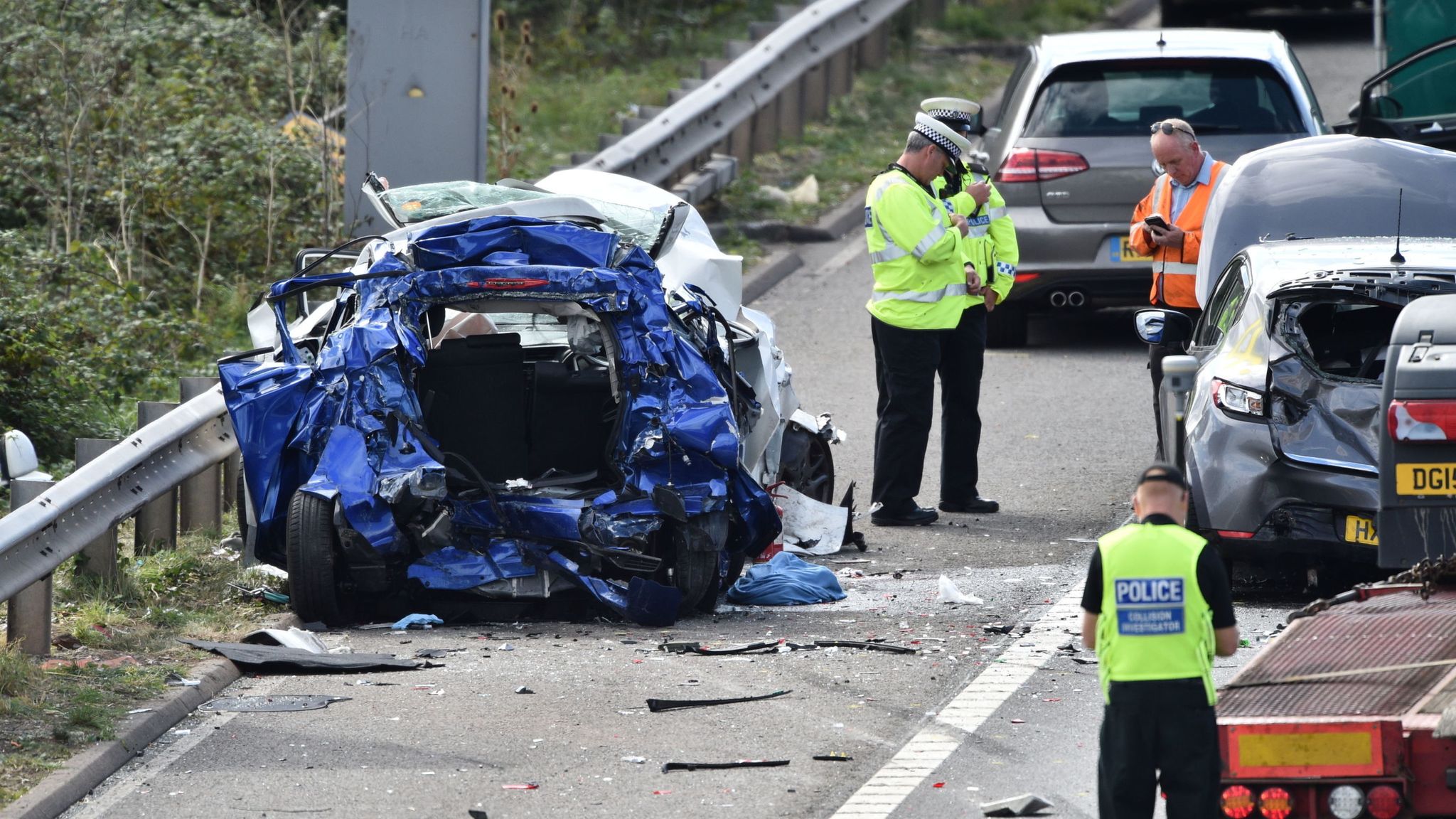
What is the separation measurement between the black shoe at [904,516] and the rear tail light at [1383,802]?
554cm

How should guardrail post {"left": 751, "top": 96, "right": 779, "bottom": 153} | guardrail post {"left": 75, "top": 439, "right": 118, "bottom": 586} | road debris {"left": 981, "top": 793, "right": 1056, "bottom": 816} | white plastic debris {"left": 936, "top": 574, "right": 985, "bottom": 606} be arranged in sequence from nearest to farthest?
road debris {"left": 981, "top": 793, "right": 1056, "bottom": 816}
guardrail post {"left": 75, "top": 439, "right": 118, "bottom": 586}
white plastic debris {"left": 936, "top": 574, "right": 985, "bottom": 606}
guardrail post {"left": 751, "top": 96, "right": 779, "bottom": 153}

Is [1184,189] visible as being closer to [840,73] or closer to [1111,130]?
[1111,130]

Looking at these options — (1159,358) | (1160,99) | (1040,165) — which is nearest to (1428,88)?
(1160,99)

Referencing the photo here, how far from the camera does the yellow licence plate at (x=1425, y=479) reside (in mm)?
6434

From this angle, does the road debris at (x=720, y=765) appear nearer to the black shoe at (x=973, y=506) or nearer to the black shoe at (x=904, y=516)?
the black shoe at (x=904, y=516)

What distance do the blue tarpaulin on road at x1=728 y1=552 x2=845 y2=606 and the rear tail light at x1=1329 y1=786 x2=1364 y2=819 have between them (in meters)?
4.07

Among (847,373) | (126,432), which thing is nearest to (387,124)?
(126,432)

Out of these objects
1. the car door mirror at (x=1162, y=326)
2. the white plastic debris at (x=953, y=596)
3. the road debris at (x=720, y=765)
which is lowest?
the white plastic debris at (x=953, y=596)

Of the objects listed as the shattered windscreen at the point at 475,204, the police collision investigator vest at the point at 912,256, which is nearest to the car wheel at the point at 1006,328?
the police collision investigator vest at the point at 912,256

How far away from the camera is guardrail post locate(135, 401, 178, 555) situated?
8.95 meters

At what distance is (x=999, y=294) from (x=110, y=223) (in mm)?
6742

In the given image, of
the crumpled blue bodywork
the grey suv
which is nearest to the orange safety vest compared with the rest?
the grey suv

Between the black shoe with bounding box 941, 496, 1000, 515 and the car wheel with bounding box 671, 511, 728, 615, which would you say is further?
the black shoe with bounding box 941, 496, 1000, 515

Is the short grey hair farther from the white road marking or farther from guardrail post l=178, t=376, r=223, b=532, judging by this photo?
guardrail post l=178, t=376, r=223, b=532
